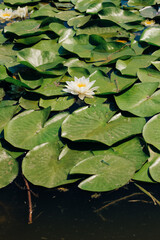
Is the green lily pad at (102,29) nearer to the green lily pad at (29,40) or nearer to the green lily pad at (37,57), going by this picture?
the green lily pad at (29,40)

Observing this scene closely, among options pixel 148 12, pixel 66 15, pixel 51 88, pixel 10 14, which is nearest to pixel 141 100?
pixel 51 88

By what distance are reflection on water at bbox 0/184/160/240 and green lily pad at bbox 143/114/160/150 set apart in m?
0.29

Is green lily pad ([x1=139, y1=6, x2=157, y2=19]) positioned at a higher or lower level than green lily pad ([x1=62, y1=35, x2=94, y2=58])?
higher

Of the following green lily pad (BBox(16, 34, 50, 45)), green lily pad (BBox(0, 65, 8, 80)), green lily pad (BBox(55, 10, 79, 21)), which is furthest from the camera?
green lily pad (BBox(55, 10, 79, 21))

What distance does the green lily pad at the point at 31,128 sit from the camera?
1733mm

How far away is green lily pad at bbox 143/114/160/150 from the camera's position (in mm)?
1597

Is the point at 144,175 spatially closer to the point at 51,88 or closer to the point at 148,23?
the point at 51,88

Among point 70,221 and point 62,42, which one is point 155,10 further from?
point 70,221

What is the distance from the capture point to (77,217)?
1.34 meters

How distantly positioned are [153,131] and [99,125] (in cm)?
36

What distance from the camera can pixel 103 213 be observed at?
1.35 meters

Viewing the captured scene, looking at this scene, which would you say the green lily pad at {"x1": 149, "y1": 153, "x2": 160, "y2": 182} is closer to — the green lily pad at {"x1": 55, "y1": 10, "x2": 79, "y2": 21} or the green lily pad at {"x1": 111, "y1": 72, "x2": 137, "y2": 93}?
the green lily pad at {"x1": 111, "y1": 72, "x2": 137, "y2": 93}

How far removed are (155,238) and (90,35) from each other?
2.15 m

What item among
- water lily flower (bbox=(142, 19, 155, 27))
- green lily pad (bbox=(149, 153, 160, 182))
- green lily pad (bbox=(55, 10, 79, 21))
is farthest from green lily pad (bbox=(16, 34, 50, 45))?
green lily pad (bbox=(149, 153, 160, 182))
